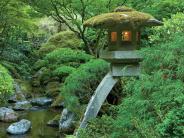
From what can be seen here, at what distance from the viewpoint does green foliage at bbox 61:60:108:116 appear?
1285 cm

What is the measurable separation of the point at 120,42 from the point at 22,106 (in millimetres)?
9890

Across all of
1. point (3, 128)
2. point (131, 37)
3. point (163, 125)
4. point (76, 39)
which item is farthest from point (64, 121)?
point (76, 39)

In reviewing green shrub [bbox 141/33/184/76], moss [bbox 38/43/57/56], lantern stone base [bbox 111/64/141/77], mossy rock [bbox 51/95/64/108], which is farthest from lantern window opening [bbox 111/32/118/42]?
moss [bbox 38/43/57/56]

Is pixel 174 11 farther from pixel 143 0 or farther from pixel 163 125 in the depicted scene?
pixel 163 125

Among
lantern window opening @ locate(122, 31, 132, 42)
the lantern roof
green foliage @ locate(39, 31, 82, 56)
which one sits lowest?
green foliage @ locate(39, 31, 82, 56)

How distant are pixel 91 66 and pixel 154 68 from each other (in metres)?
4.35

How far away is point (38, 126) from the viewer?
16969mm

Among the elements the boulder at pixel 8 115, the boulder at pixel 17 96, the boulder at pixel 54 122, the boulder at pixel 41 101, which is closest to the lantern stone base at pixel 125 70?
the boulder at pixel 54 122

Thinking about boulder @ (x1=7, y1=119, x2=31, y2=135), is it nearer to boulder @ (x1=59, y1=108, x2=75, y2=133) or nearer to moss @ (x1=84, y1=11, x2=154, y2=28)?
boulder @ (x1=59, y1=108, x2=75, y2=133)

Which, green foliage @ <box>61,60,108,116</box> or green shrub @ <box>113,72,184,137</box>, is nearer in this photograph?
green shrub @ <box>113,72,184,137</box>

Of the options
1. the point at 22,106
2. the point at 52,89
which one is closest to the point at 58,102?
the point at 22,106

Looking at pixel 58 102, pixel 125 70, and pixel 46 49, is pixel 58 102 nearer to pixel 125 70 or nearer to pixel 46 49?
pixel 46 49

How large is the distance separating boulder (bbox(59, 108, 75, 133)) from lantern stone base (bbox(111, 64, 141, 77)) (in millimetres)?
3912

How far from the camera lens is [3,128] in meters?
16.6
